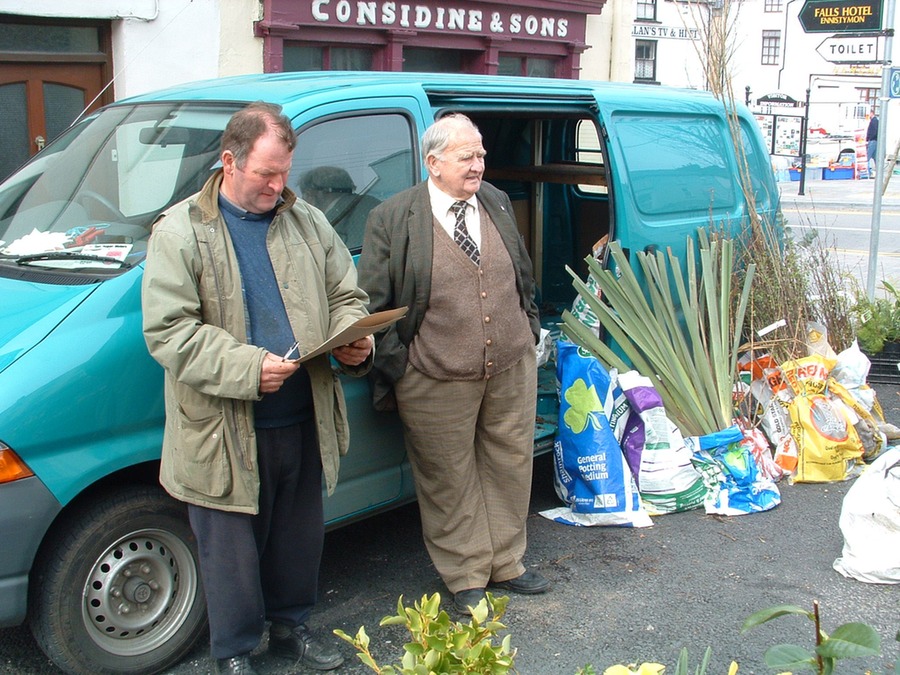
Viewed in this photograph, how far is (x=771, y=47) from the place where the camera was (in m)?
43.8

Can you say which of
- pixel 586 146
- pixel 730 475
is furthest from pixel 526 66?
pixel 730 475

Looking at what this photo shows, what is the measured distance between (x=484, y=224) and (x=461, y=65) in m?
9.25

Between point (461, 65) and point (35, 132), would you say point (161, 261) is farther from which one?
point (461, 65)

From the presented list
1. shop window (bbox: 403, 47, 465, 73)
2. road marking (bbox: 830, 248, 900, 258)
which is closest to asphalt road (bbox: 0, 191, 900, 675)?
shop window (bbox: 403, 47, 465, 73)

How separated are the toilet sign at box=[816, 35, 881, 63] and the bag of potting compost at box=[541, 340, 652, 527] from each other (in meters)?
4.49

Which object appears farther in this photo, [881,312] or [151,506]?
[881,312]

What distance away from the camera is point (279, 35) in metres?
10.1

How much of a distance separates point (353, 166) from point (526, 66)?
32.2 ft

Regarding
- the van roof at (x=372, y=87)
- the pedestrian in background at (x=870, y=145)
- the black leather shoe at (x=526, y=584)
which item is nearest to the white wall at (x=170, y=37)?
the van roof at (x=372, y=87)

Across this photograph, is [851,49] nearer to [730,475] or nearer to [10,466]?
[730,475]

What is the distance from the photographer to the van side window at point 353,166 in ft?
12.6

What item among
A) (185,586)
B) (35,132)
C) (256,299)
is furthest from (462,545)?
(35,132)

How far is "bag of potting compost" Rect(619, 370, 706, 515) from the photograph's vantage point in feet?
15.5

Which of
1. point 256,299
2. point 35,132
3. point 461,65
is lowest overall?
point 256,299
